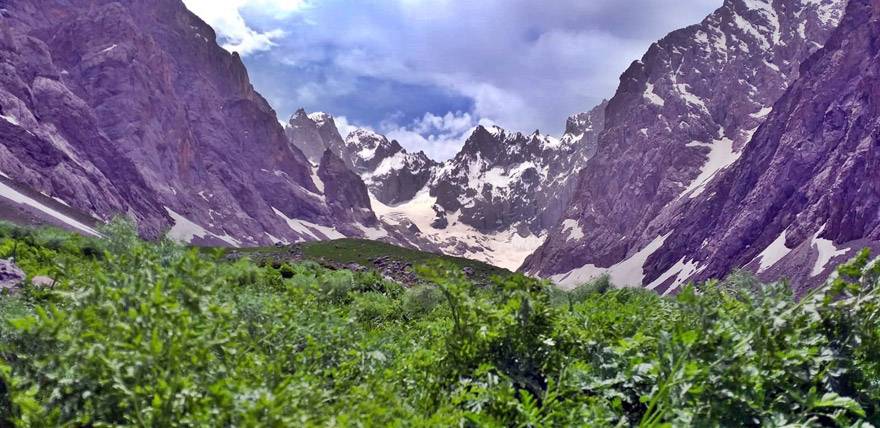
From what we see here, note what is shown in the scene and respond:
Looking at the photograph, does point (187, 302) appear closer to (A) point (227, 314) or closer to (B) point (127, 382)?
(A) point (227, 314)

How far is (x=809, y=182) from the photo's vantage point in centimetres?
16312

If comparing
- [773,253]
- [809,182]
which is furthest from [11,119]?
[809,182]

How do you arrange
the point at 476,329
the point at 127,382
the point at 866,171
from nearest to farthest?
1. the point at 127,382
2. the point at 476,329
3. the point at 866,171

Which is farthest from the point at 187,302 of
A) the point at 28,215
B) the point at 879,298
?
the point at 28,215

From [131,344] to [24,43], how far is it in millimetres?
202575

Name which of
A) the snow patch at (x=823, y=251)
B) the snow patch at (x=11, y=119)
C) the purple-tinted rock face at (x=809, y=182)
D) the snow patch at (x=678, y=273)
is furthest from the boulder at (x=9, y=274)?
the snow patch at (x=678, y=273)

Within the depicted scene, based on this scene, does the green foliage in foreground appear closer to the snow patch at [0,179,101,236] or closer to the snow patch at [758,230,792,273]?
the snow patch at [0,179,101,236]

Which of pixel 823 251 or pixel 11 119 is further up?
pixel 11 119

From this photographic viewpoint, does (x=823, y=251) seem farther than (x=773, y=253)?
No

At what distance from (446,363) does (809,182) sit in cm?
18528

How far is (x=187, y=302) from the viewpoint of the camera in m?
3.60

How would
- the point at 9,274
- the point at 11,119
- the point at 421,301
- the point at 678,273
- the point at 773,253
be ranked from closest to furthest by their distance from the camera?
the point at 9,274 < the point at 421,301 < the point at 11,119 < the point at 773,253 < the point at 678,273

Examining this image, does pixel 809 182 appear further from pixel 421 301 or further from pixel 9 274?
pixel 9 274

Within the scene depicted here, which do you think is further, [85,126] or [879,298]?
[85,126]
